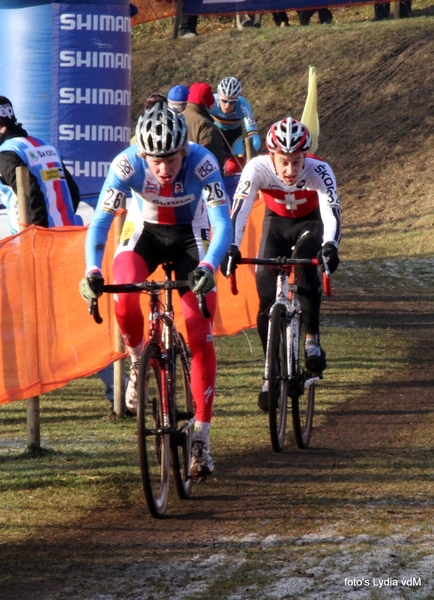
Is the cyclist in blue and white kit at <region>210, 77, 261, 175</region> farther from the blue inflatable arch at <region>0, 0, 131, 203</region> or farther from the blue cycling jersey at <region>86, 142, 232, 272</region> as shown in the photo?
the blue cycling jersey at <region>86, 142, 232, 272</region>

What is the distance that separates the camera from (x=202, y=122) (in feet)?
39.5

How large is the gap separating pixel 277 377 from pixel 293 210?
161 cm

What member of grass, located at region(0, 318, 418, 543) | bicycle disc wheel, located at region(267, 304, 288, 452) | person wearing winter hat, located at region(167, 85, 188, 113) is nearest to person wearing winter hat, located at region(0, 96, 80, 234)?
grass, located at region(0, 318, 418, 543)

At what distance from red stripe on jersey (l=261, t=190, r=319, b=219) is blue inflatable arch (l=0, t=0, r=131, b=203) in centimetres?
435

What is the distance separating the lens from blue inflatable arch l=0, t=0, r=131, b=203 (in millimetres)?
12117

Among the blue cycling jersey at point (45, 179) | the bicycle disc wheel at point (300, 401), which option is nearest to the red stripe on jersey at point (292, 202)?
the bicycle disc wheel at point (300, 401)

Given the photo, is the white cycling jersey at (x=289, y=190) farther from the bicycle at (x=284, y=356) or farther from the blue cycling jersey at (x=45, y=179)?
the blue cycling jersey at (x=45, y=179)

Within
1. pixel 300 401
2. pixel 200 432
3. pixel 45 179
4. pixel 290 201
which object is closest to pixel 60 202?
pixel 45 179

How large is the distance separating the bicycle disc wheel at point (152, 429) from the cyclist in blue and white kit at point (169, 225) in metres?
0.33

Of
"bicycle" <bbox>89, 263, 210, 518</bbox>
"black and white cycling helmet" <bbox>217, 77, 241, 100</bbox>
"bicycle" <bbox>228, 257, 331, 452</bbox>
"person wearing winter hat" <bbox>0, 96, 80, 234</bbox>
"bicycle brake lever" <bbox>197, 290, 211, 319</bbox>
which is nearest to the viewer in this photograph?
"bicycle" <bbox>89, 263, 210, 518</bbox>

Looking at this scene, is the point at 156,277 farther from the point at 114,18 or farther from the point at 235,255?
the point at 114,18

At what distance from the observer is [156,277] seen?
32.8 ft

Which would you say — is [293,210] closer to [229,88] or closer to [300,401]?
[300,401]

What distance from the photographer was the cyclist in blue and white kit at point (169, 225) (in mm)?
6188
